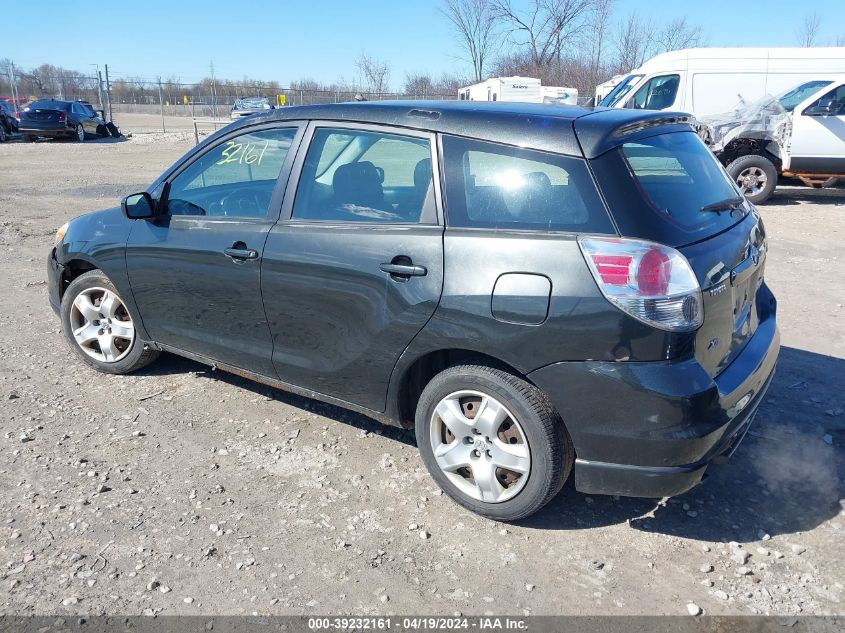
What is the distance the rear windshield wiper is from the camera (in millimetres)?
3195

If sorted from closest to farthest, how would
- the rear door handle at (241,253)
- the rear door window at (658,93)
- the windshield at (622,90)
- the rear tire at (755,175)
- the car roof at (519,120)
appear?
the car roof at (519,120), the rear door handle at (241,253), the rear tire at (755,175), the rear door window at (658,93), the windshield at (622,90)

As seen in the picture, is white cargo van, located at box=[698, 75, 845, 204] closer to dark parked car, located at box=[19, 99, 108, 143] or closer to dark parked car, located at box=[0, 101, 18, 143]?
dark parked car, located at box=[19, 99, 108, 143]

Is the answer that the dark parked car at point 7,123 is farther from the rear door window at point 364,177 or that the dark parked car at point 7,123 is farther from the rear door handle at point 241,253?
the rear door window at point 364,177

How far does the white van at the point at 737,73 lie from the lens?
45.6ft

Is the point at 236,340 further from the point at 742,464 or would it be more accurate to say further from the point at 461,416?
the point at 742,464

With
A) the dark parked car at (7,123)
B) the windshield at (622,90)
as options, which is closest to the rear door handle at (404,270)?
the windshield at (622,90)

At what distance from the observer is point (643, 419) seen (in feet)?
8.95

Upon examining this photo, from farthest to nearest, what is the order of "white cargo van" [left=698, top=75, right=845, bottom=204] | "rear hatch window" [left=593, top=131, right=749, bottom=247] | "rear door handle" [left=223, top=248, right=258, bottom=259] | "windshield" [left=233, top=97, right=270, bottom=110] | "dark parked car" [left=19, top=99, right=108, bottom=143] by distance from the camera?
1. "windshield" [left=233, top=97, right=270, bottom=110]
2. "dark parked car" [left=19, top=99, right=108, bottom=143]
3. "white cargo van" [left=698, top=75, right=845, bottom=204]
4. "rear door handle" [left=223, top=248, right=258, bottom=259]
5. "rear hatch window" [left=593, top=131, right=749, bottom=247]

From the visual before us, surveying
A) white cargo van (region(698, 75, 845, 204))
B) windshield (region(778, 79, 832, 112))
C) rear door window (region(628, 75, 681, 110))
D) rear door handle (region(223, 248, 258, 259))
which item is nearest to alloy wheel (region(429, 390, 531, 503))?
rear door handle (region(223, 248, 258, 259))

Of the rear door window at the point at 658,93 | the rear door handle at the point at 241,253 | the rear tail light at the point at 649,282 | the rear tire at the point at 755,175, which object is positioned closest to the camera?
the rear tail light at the point at 649,282

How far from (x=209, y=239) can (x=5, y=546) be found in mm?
1765

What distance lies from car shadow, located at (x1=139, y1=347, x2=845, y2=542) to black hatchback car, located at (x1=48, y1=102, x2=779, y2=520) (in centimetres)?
37

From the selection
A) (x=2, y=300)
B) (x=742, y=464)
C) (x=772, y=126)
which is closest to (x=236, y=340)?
(x=742, y=464)

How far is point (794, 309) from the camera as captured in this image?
20.1ft
